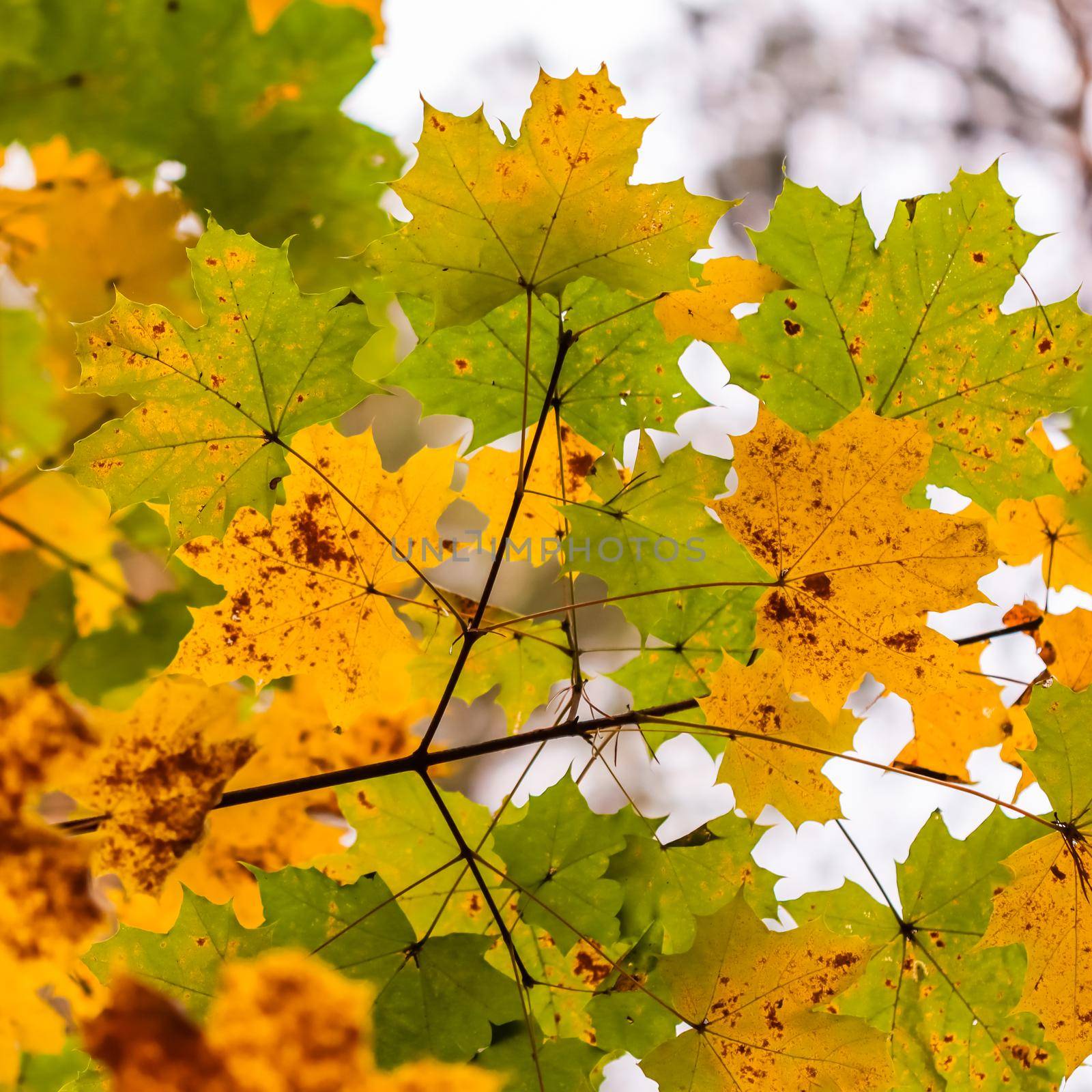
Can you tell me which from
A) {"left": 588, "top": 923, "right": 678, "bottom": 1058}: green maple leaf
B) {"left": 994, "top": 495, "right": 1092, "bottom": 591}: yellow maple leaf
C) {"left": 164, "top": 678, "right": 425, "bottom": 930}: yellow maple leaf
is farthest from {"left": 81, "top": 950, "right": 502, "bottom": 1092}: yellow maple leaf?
{"left": 994, "top": 495, "right": 1092, "bottom": 591}: yellow maple leaf

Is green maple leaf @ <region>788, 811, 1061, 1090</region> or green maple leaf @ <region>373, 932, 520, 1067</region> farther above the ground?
green maple leaf @ <region>373, 932, 520, 1067</region>

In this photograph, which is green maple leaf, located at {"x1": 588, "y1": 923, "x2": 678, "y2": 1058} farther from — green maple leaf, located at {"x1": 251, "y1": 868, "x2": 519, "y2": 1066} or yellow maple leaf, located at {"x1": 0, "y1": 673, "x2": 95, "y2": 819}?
yellow maple leaf, located at {"x1": 0, "y1": 673, "x2": 95, "y2": 819}

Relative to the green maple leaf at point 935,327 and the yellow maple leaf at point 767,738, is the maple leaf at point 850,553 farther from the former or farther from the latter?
the green maple leaf at point 935,327

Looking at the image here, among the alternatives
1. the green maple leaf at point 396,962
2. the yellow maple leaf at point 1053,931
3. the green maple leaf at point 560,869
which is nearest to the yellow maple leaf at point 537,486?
the green maple leaf at point 560,869

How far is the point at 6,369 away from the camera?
3.12ft

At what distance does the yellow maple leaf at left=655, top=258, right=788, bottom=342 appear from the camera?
0.76 metres

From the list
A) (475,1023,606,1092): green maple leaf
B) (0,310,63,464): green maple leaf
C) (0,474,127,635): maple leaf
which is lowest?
(475,1023,606,1092): green maple leaf

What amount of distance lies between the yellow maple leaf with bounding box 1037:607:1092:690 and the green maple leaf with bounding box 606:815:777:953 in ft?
0.97

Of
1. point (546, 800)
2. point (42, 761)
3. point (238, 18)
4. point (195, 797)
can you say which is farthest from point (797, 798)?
point (238, 18)

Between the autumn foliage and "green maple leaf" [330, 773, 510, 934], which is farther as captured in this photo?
"green maple leaf" [330, 773, 510, 934]

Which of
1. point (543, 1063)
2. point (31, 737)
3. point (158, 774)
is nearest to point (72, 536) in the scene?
point (31, 737)

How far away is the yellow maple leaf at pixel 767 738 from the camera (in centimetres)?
64

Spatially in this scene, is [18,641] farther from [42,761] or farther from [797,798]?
[797,798]

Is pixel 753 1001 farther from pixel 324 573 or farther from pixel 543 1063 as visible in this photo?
pixel 324 573
